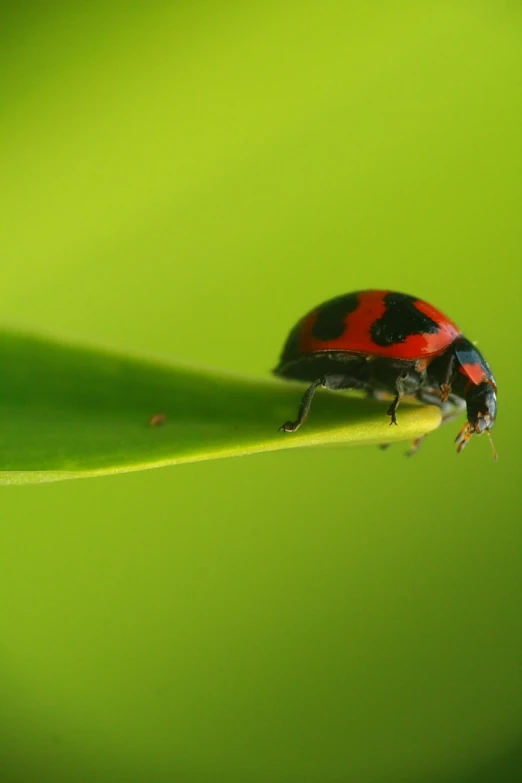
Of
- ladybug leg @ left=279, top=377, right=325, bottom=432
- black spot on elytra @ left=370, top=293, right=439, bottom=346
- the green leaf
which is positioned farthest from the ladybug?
the green leaf

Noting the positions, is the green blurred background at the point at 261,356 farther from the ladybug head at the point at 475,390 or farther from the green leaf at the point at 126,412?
the green leaf at the point at 126,412

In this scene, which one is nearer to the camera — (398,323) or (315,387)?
(315,387)

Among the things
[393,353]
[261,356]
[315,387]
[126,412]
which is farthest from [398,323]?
[261,356]

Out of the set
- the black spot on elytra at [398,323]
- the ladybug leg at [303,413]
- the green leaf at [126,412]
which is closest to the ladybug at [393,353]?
the black spot on elytra at [398,323]

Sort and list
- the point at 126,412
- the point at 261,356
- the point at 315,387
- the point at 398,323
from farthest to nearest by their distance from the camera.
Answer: the point at 261,356 → the point at 398,323 → the point at 315,387 → the point at 126,412

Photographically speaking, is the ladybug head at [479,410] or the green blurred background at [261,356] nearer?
the ladybug head at [479,410]

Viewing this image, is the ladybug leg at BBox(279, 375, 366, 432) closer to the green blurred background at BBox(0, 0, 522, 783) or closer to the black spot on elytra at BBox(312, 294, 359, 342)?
the black spot on elytra at BBox(312, 294, 359, 342)

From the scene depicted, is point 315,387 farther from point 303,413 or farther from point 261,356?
point 261,356

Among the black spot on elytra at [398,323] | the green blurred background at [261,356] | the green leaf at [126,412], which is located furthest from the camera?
the green blurred background at [261,356]
